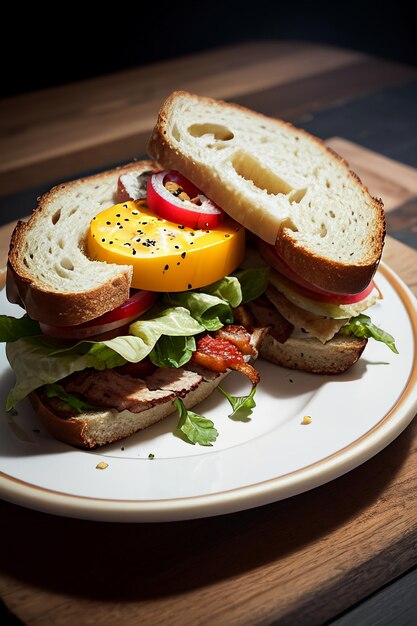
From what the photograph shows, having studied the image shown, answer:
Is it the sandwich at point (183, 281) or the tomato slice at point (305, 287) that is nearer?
the sandwich at point (183, 281)

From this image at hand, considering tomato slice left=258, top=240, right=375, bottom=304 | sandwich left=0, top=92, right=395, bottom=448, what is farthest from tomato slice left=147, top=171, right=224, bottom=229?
tomato slice left=258, top=240, right=375, bottom=304

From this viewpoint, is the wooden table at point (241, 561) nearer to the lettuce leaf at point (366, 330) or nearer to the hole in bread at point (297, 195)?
the lettuce leaf at point (366, 330)

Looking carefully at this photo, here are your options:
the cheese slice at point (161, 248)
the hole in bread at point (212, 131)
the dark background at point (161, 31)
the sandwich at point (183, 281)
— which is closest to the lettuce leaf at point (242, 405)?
the sandwich at point (183, 281)

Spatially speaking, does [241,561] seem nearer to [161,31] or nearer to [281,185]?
[281,185]

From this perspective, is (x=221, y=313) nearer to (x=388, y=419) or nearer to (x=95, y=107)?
(x=388, y=419)

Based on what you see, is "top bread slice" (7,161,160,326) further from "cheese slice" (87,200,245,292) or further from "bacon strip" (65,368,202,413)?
"bacon strip" (65,368,202,413)

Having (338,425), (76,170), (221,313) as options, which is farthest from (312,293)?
(76,170)

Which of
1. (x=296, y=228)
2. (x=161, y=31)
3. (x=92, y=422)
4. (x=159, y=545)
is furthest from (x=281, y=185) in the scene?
(x=161, y=31)
